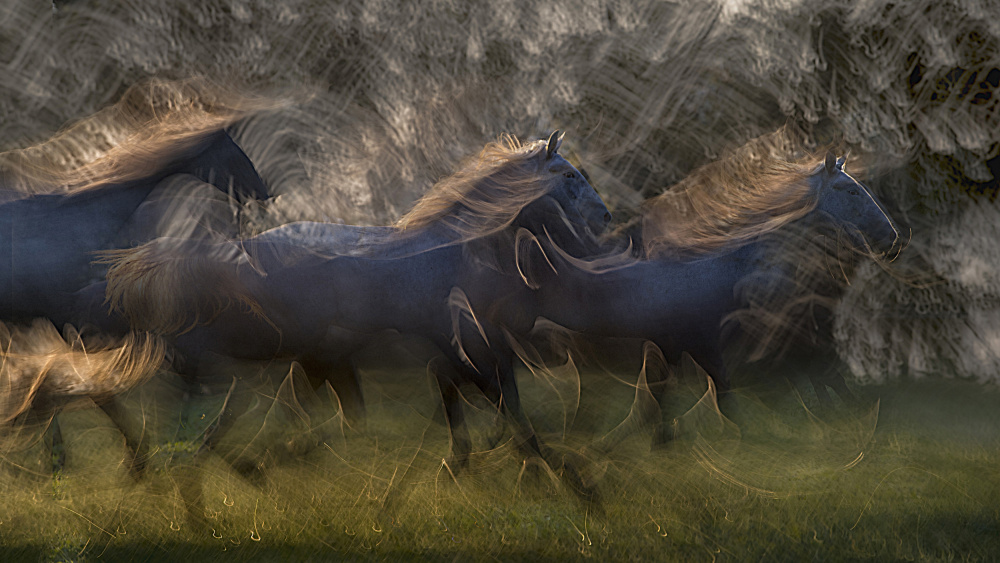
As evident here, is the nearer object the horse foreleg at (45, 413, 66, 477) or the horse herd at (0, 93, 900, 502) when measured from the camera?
the horse herd at (0, 93, 900, 502)

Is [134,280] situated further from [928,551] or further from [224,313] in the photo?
[928,551]

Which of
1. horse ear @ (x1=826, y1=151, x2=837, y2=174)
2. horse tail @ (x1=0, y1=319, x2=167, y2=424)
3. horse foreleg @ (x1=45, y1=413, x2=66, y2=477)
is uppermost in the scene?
horse ear @ (x1=826, y1=151, x2=837, y2=174)

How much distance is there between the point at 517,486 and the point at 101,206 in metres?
0.82

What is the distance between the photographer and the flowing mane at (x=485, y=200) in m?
0.81

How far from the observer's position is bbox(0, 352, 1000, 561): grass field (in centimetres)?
84

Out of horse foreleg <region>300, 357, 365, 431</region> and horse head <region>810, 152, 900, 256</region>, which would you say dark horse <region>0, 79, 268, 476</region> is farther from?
horse head <region>810, 152, 900, 256</region>

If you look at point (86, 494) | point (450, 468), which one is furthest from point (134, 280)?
point (450, 468)

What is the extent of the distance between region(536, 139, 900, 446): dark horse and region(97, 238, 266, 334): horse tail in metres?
0.49

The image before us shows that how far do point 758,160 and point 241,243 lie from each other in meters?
0.84

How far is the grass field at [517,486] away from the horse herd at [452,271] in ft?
0.27

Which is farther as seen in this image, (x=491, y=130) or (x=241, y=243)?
(x=491, y=130)

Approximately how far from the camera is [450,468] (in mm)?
868

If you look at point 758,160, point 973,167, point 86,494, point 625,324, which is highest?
point 973,167

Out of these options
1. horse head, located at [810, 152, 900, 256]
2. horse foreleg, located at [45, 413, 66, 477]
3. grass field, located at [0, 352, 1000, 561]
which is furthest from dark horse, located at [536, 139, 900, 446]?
horse foreleg, located at [45, 413, 66, 477]
